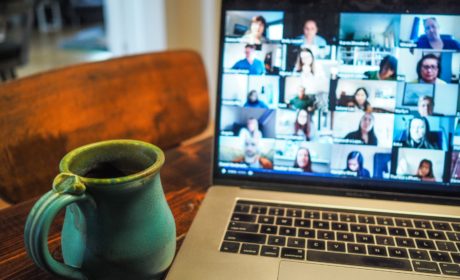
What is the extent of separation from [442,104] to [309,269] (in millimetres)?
283

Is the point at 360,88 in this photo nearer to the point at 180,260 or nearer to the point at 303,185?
the point at 303,185

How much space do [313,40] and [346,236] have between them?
26 cm

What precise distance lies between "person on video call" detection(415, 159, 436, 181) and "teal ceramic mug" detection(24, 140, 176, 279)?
1.10ft

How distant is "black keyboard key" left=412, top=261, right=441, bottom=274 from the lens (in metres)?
0.46

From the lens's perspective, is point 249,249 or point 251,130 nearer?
point 249,249

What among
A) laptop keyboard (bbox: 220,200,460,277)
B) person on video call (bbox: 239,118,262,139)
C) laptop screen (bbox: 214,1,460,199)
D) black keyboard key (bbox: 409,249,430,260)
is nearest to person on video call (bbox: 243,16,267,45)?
laptop screen (bbox: 214,1,460,199)

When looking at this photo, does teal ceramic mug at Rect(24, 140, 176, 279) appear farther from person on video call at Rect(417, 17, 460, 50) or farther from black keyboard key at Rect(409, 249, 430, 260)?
person on video call at Rect(417, 17, 460, 50)

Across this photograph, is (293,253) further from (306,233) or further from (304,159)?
(304,159)

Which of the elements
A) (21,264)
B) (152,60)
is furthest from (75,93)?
(21,264)

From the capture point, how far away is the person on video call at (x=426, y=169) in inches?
23.0

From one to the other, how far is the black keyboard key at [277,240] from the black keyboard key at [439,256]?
0.52 ft

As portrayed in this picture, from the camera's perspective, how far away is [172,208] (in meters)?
0.62

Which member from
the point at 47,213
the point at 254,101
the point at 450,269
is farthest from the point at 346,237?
the point at 47,213


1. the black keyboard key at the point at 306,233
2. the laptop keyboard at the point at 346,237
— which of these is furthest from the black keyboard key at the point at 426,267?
the black keyboard key at the point at 306,233
